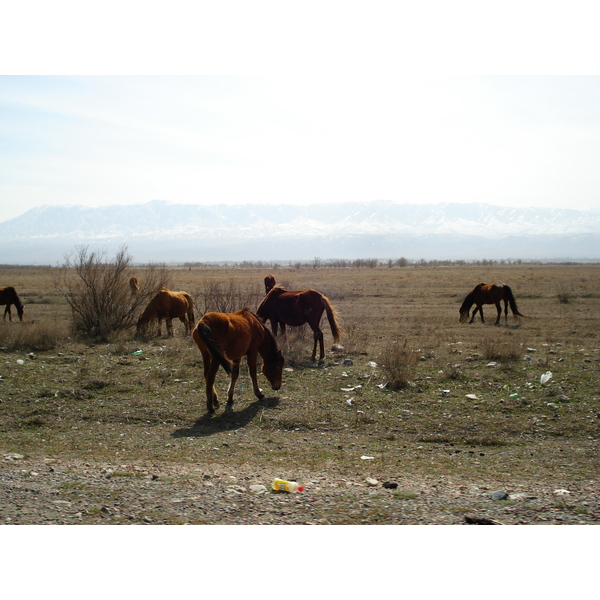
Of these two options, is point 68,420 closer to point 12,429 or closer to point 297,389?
point 12,429

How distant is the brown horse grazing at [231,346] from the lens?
7.31m

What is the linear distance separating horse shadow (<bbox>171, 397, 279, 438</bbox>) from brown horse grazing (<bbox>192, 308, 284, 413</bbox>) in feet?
0.52

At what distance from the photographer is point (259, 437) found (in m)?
6.81

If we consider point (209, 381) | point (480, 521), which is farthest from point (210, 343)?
point (480, 521)

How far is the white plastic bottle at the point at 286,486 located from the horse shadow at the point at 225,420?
7.46ft

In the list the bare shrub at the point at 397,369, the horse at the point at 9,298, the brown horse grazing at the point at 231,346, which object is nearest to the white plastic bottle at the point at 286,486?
the brown horse grazing at the point at 231,346

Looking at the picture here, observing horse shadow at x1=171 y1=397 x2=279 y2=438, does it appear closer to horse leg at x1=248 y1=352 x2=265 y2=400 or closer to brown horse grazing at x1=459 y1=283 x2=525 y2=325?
horse leg at x1=248 y1=352 x2=265 y2=400

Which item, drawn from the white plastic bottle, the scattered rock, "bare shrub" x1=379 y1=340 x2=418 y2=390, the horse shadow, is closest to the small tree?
the horse shadow

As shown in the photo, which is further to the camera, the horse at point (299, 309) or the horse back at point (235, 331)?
the horse at point (299, 309)

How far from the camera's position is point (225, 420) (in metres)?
7.45

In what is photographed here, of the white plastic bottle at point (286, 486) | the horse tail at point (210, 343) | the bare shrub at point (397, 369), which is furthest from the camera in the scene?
the bare shrub at point (397, 369)

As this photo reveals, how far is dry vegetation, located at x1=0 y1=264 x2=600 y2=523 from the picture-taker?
15.2 feet

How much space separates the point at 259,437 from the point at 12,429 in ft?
11.2

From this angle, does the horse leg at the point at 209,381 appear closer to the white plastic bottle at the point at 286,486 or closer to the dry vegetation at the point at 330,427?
the dry vegetation at the point at 330,427
